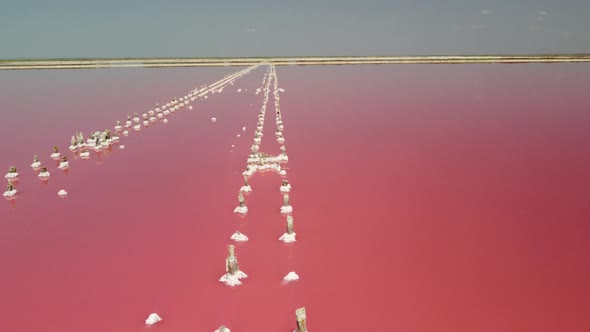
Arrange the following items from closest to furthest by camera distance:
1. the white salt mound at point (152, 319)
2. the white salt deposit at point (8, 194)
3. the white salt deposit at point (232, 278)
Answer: the white salt mound at point (152, 319)
the white salt deposit at point (232, 278)
the white salt deposit at point (8, 194)

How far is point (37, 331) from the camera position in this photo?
5.86 m

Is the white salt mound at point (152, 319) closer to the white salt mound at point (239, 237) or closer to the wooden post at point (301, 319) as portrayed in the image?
the wooden post at point (301, 319)

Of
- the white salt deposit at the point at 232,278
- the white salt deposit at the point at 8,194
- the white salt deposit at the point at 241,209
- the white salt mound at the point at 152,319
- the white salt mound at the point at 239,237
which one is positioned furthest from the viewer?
the white salt deposit at the point at 8,194

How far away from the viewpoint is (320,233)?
28.0ft

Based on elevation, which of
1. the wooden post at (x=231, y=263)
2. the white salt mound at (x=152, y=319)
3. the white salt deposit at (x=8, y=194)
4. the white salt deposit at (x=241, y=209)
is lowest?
the white salt deposit at (x=8, y=194)

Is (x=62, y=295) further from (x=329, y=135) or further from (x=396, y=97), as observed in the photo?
(x=396, y=97)

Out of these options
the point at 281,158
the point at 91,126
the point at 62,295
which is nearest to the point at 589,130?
the point at 281,158

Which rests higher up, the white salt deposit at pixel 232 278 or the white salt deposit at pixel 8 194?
the white salt deposit at pixel 232 278

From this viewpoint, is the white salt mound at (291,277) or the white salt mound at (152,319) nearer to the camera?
the white salt mound at (152,319)

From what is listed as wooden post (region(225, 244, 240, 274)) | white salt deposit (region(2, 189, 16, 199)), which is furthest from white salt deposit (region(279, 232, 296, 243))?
white salt deposit (region(2, 189, 16, 199))

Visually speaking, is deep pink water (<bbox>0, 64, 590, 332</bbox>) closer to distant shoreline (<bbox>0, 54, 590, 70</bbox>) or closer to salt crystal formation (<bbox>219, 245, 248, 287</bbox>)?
salt crystal formation (<bbox>219, 245, 248, 287</bbox>)

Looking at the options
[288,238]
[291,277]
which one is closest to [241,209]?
[288,238]

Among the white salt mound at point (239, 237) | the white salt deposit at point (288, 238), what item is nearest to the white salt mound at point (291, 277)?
the white salt deposit at point (288, 238)

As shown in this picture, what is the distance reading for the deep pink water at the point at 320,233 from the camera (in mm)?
6223
